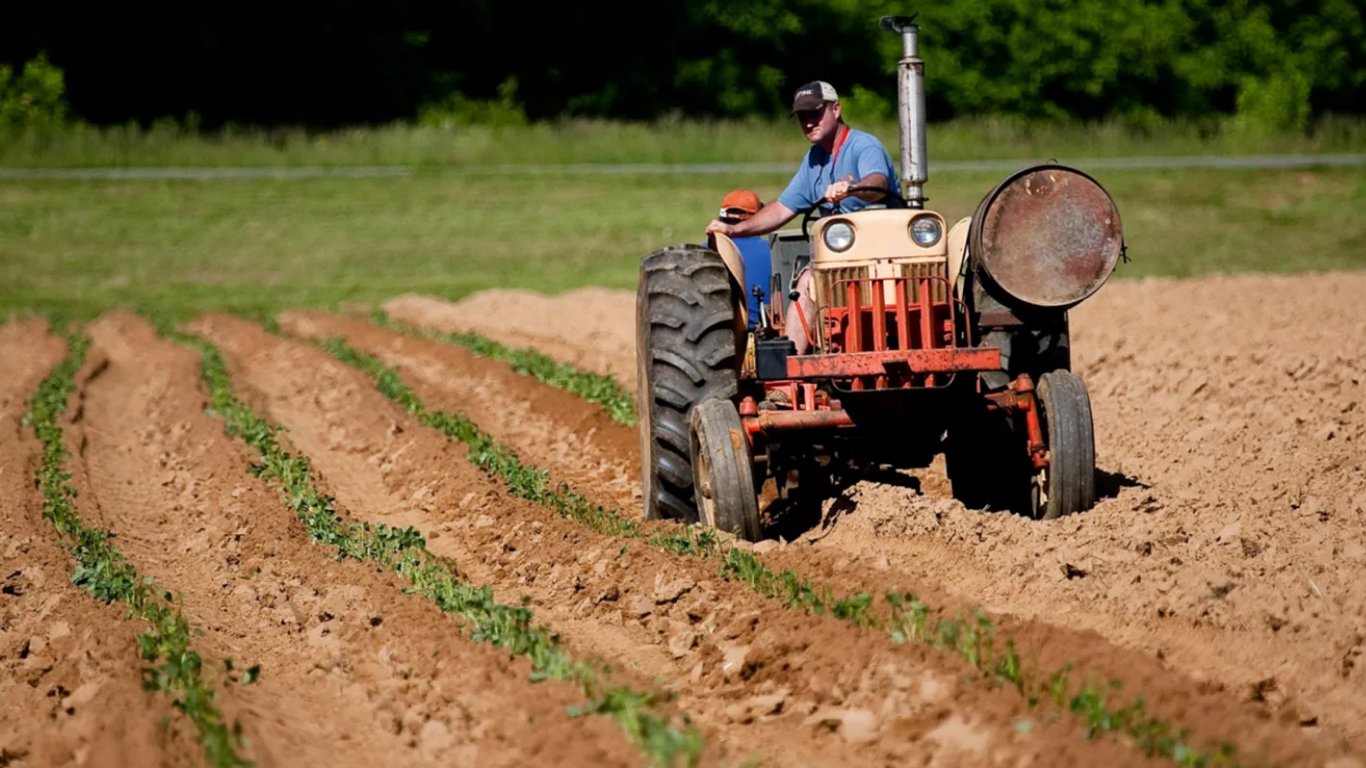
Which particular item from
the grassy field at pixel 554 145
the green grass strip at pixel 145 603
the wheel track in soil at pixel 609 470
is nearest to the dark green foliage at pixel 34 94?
the grassy field at pixel 554 145

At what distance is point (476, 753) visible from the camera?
513 cm

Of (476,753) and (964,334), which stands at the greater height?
(964,334)

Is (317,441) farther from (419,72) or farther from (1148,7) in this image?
(1148,7)

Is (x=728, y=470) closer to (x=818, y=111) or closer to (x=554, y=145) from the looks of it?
(x=818, y=111)

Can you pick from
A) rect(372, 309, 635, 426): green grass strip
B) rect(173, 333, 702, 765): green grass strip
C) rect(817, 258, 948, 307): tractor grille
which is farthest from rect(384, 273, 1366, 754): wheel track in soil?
rect(372, 309, 635, 426): green grass strip

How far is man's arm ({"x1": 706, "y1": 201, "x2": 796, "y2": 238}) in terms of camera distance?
26.9 feet

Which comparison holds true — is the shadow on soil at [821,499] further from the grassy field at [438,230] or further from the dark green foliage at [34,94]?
the dark green foliage at [34,94]

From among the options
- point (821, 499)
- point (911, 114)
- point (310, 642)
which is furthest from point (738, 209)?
point (310, 642)

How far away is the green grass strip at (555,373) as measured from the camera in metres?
12.3

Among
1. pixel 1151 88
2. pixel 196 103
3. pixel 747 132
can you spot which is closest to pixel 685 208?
pixel 747 132

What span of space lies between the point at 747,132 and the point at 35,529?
93.2 ft

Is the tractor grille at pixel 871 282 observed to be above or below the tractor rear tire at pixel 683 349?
above

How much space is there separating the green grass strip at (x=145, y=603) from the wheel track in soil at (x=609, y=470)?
2257 mm

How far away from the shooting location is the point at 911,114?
7855mm
